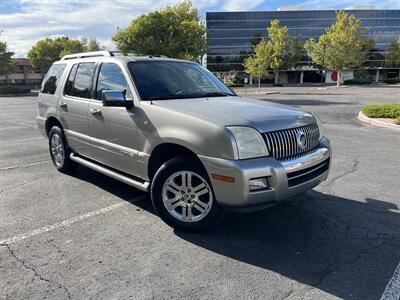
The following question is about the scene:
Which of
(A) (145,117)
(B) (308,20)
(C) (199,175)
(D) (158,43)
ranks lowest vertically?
(C) (199,175)

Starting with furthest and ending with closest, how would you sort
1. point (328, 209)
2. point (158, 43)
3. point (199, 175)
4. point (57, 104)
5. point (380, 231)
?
point (158, 43) → point (57, 104) → point (328, 209) → point (380, 231) → point (199, 175)

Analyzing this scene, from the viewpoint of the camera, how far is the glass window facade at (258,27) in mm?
81000

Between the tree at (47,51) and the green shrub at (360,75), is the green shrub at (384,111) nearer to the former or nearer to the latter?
the green shrub at (360,75)

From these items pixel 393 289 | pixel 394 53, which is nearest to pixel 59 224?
pixel 393 289

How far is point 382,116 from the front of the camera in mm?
13156

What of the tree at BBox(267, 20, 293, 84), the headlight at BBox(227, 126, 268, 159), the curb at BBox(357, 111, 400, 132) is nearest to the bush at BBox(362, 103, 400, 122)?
the curb at BBox(357, 111, 400, 132)

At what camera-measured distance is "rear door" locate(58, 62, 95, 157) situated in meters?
5.21

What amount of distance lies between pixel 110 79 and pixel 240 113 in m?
2.00

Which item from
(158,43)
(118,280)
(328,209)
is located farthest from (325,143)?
(158,43)

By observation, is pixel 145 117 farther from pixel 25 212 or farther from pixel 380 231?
pixel 380 231

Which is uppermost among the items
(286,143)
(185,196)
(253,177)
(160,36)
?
(160,36)

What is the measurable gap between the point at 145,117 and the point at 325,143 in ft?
7.30

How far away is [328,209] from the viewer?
4.68 metres

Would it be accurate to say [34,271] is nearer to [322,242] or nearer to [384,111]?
[322,242]
